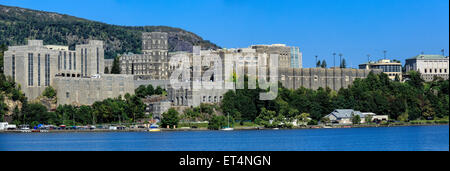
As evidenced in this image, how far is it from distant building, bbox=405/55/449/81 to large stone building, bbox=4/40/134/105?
215 feet

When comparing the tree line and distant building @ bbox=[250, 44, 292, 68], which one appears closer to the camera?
the tree line

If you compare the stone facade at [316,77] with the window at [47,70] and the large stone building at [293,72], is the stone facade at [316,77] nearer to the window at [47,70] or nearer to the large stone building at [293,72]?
the large stone building at [293,72]

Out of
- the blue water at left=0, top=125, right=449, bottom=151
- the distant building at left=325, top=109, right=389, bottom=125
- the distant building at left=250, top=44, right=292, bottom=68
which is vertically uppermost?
the distant building at left=250, top=44, right=292, bottom=68

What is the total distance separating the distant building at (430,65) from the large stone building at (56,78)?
6551 cm

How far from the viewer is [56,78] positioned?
111875mm

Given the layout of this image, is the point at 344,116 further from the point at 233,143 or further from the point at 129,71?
the point at 129,71

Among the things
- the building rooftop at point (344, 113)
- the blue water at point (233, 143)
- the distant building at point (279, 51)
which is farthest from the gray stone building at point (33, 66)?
the distant building at point (279, 51)

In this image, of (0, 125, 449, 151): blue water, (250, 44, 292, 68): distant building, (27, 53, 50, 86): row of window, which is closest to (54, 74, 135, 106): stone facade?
(27, 53, 50, 86): row of window

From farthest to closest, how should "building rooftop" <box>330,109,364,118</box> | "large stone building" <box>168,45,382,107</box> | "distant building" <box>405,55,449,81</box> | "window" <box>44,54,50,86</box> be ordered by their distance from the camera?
1. "distant building" <box>405,55,449,81</box>
2. "large stone building" <box>168,45,382,107</box>
3. "window" <box>44,54,50,86</box>
4. "building rooftop" <box>330,109,364,118</box>

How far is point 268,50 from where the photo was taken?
148250 millimetres

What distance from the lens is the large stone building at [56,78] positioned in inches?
4348

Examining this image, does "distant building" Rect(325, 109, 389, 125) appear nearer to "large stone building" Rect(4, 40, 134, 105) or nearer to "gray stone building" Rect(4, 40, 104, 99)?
"large stone building" Rect(4, 40, 134, 105)

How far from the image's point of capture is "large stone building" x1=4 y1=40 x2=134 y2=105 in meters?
110
